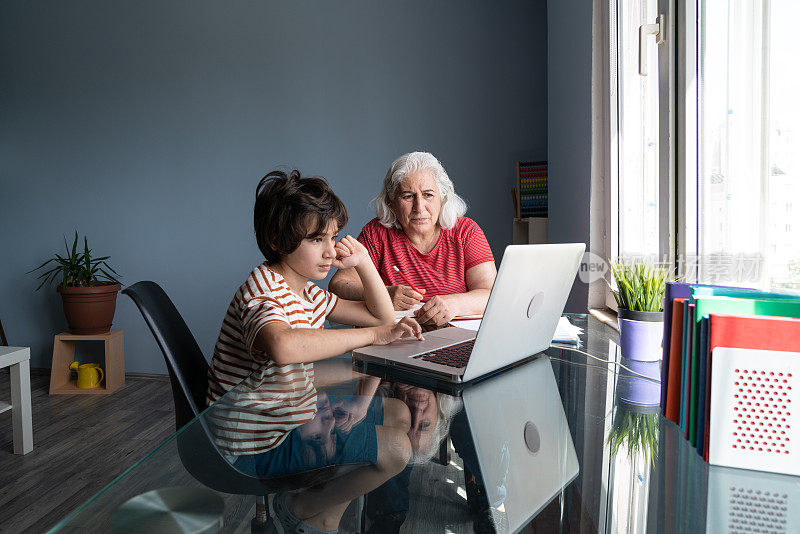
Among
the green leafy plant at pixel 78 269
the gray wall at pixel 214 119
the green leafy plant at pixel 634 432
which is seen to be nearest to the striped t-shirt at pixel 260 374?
the green leafy plant at pixel 634 432

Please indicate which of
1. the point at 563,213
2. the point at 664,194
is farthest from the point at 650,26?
the point at 563,213

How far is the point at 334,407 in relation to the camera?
885mm

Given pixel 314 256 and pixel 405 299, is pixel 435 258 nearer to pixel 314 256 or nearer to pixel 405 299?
pixel 405 299

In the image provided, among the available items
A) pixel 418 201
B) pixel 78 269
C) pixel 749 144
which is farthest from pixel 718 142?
pixel 78 269

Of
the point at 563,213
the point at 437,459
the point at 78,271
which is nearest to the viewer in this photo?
the point at 437,459

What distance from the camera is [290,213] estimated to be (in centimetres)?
132

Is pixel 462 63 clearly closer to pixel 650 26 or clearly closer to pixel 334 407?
pixel 650 26

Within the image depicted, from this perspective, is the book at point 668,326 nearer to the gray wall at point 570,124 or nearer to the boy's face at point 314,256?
the boy's face at point 314,256

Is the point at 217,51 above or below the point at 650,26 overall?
above

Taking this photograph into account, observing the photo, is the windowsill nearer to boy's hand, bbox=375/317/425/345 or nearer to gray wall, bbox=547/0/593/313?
gray wall, bbox=547/0/593/313

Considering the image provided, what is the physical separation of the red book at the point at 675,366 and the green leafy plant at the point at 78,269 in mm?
3804

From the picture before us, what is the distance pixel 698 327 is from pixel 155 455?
730 millimetres

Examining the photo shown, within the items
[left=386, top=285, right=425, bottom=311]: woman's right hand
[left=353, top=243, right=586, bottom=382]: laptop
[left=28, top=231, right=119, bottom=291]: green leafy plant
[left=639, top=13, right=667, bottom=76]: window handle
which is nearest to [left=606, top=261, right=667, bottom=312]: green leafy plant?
[left=353, top=243, right=586, bottom=382]: laptop

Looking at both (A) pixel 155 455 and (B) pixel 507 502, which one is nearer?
(B) pixel 507 502
